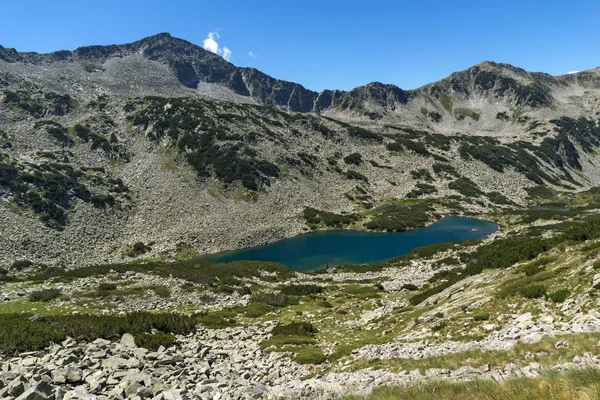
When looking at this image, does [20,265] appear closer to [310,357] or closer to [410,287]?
[310,357]

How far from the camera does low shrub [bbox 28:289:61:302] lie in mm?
31250

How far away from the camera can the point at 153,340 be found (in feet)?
58.9

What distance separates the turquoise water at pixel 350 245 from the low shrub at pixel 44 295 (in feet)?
114

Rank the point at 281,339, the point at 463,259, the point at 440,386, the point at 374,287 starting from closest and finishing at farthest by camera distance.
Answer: the point at 440,386 → the point at 281,339 → the point at 374,287 → the point at 463,259

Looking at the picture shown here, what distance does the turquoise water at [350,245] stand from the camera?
206ft

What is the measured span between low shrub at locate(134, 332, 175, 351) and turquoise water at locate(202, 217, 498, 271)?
135 feet

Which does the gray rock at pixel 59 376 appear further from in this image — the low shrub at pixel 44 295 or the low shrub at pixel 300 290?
the low shrub at pixel 300 290

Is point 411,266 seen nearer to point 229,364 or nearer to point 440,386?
point 229,364

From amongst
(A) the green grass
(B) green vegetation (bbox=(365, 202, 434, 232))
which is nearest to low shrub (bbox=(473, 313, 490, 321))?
(A) the green grass

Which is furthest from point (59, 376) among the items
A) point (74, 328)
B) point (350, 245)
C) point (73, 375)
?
point (350, 245)

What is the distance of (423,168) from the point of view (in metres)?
126

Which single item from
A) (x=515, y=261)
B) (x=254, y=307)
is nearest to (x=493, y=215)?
(x=515, y=261)

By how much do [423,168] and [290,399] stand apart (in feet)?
415

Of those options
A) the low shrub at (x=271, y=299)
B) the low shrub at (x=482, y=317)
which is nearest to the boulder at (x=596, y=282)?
the low shrub at (x=482, y=317)
